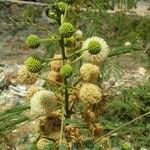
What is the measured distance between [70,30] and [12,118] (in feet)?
1.17

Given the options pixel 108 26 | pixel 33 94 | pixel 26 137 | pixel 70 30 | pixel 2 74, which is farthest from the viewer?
pixel 2 74

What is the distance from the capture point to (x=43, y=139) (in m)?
2.09

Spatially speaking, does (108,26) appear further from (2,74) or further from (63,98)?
(2,74)

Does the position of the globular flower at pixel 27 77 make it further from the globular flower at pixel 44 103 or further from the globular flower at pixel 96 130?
the globular flower at pixel 96 130

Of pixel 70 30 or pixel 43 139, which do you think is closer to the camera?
pixel 70 30

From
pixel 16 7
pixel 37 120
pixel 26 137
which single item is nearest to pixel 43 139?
pixel 37 120

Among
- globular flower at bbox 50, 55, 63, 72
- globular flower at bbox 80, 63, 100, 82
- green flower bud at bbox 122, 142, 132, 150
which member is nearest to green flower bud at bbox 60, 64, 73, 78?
globular flower at bbox 80, 63, 100, 82

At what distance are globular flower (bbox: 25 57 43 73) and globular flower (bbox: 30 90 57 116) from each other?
9 centimetres

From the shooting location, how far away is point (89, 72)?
6.30ft

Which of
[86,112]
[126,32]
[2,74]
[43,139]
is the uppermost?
[86,112]

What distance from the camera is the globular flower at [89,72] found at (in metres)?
1.92

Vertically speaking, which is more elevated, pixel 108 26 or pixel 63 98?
pixel 63 98

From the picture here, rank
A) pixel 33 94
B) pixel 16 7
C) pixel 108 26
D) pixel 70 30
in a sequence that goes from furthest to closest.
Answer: pixel 16 7, pixel 108 26, pixel 33 94, pixel 70 30

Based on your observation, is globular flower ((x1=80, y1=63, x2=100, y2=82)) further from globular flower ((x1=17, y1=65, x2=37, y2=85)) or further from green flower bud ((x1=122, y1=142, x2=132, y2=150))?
green flower bud ((x1=122, y1=142, x2=132, y2=150))
